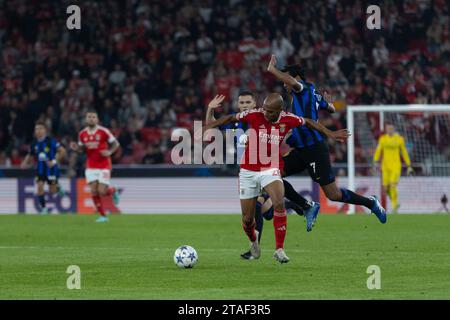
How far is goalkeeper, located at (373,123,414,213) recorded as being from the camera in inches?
967

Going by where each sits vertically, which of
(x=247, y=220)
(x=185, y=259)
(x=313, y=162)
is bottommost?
(x=185, y=259)

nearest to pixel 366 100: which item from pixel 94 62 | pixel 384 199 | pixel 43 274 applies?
pixel 384 199

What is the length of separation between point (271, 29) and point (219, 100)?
18165 millimetres

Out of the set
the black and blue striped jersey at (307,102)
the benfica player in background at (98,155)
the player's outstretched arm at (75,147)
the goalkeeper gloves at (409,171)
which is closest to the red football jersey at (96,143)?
the benfica player in background at (98,155)

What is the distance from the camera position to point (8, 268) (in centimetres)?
1270

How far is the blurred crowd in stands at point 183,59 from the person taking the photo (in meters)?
28.1

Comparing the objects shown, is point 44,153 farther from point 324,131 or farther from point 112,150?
point 324,131

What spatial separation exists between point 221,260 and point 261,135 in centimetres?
191

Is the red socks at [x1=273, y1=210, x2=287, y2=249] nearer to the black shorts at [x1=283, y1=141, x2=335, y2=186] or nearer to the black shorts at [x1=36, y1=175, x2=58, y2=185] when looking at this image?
the black shorts at [x1=283, y1=141, x2=335, y2=186]

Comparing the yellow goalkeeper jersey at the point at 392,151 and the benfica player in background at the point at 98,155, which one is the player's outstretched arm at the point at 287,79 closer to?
the benfica player in background at the point at 98,155

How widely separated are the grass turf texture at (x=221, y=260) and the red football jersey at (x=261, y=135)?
1216 mm

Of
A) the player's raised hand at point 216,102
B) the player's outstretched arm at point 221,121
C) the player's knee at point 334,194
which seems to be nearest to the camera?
the player's outstretched arm at point 221,121

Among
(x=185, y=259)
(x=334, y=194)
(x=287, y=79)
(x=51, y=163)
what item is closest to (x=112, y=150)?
(x=51, y=163)

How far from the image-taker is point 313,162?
14.9m
